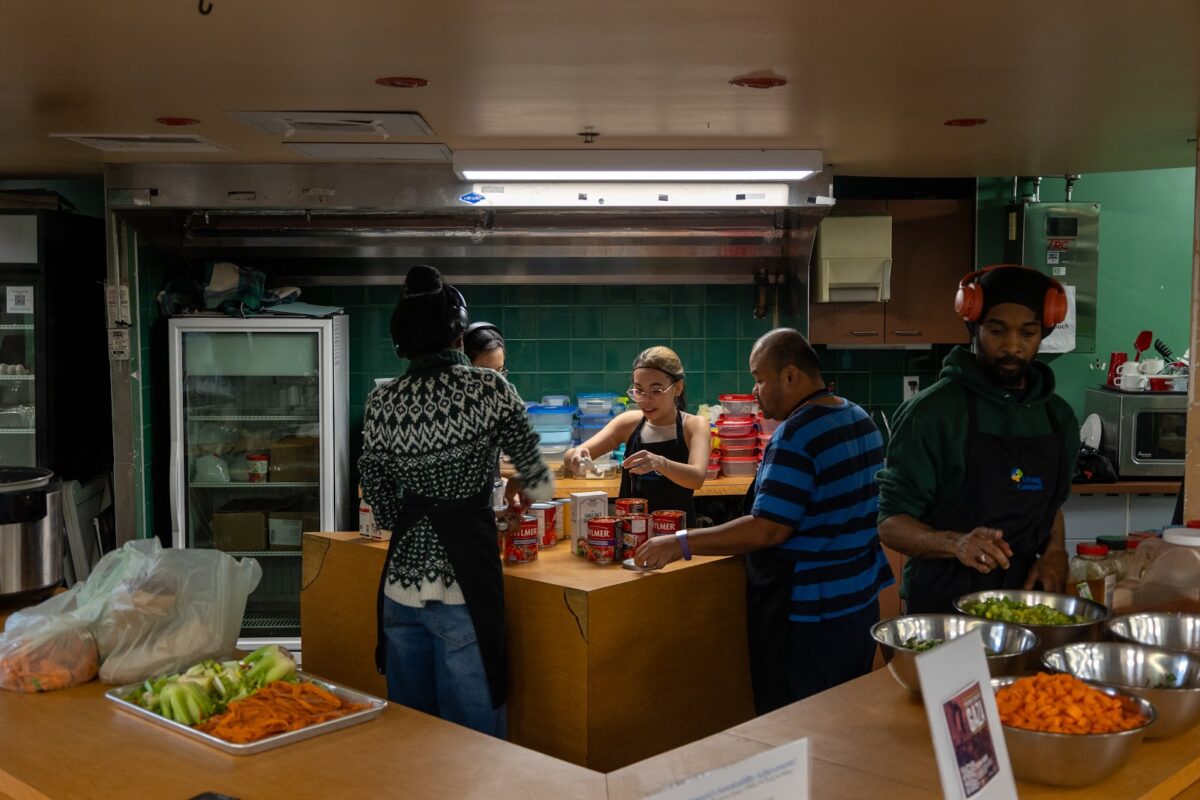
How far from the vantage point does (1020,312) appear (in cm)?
311

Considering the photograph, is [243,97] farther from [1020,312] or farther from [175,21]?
[1020,312]

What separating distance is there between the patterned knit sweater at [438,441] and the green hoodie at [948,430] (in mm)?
1049

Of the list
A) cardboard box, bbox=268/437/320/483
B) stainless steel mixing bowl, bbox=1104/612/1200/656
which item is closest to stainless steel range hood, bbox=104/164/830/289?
cardboard box, bbox=268/437/320/483

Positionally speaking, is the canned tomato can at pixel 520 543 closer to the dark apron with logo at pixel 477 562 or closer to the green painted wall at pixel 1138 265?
the dark apron with logo at pixel 477 562

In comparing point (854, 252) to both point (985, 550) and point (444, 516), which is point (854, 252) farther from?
point (444, 516)

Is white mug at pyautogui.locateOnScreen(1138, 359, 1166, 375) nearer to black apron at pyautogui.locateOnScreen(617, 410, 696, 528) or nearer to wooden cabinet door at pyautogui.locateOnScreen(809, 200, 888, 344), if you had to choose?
wooden cabinet door at pyautogui.locateOnScreen(809, 200, 888, 344)

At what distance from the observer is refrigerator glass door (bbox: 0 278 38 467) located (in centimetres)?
538

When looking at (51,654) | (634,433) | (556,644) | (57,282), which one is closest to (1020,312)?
(556,644)

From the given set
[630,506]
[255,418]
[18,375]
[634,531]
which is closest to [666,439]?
[630,506]

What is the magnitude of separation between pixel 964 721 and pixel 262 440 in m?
4.96

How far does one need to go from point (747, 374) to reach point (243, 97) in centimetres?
348

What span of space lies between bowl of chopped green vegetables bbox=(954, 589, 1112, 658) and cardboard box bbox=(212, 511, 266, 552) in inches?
161

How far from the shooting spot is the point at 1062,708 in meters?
2.08

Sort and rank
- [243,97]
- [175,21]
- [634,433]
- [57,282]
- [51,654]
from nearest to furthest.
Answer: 1. [175,21]
2. [51,654]
3. [243,97]
4. [634,433]
5. [57,282]
